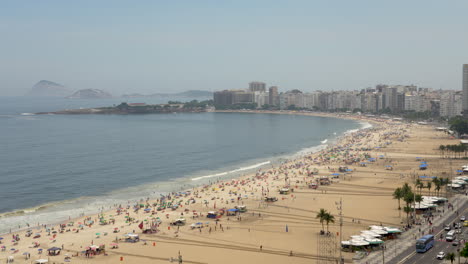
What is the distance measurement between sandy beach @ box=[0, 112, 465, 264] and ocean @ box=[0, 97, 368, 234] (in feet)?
12.9

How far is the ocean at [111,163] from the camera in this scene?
4128cm

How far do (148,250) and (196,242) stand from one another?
3189 mm

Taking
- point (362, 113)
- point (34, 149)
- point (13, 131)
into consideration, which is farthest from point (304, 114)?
point (34, 149)

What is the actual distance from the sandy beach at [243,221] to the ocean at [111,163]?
3.94 meters

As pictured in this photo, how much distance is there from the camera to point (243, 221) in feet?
110

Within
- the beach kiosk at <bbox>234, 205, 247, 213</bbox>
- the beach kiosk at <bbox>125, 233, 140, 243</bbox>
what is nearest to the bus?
the beach kiosk at <bbox>234, 205, 247, 213</bbox>

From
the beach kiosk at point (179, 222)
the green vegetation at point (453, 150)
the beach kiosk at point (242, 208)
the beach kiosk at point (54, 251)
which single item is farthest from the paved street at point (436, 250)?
the green vegetation at point (453, 150)

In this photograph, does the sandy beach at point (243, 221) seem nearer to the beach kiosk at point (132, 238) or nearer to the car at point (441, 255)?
the beach kiosk at point (132, 238)

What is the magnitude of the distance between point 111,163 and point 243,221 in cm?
3362

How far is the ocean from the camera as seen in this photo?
4128 cm

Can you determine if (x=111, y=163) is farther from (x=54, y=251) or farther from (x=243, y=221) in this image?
(x=54, y=251)

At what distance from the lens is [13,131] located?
340ft

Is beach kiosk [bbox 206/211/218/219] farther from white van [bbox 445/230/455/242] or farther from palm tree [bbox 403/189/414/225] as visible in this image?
white van [bbox 445/230/455/242]

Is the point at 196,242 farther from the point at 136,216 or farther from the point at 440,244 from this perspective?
the point at 440,244
